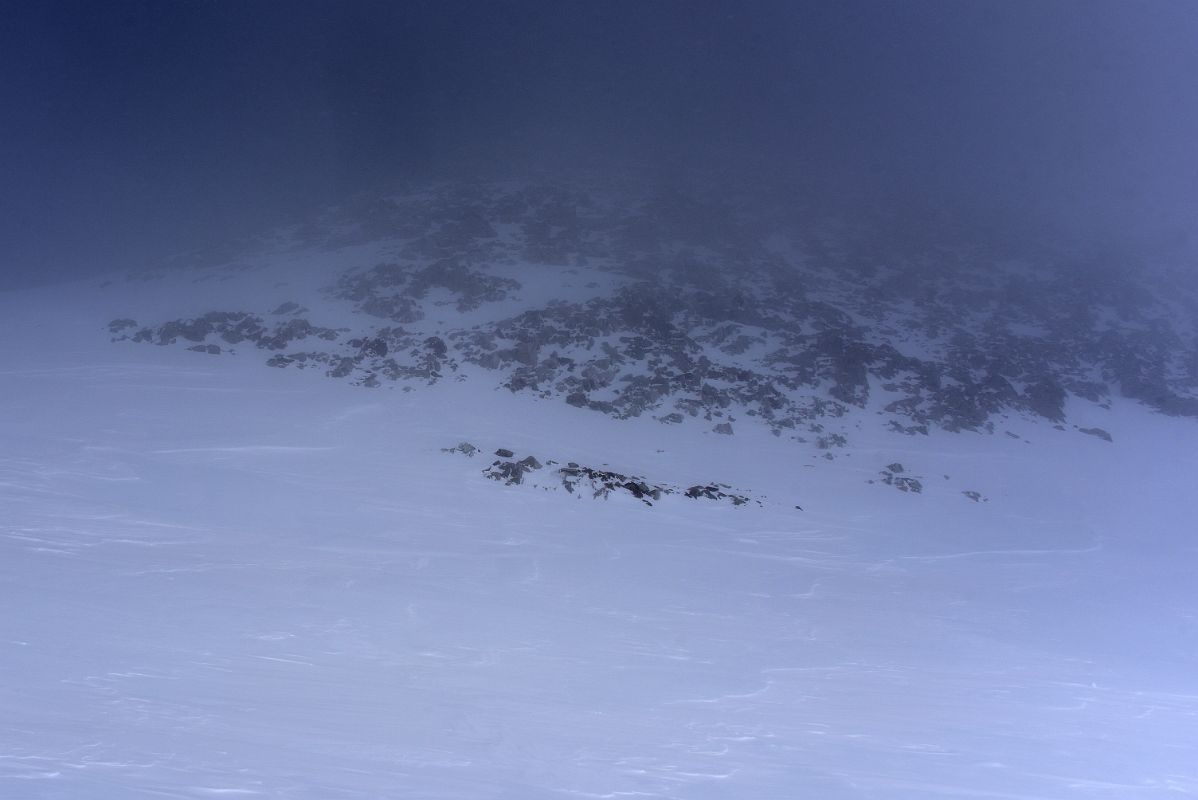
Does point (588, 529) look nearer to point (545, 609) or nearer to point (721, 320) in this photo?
point (545, 609)

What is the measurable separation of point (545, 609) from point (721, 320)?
11.4 m

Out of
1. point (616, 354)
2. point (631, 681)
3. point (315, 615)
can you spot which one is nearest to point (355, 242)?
point (616, 354)

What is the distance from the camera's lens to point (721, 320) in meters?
16.7

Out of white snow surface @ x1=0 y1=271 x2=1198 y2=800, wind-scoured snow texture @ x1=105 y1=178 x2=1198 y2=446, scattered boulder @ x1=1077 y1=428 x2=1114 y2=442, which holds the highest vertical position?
wind-scoured snow texture @ x1=105 y1=178 x2=1198 y2=446

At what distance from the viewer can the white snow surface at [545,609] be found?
383cm

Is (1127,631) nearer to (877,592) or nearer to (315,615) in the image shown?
(877,592)

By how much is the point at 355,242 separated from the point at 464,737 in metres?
17.8

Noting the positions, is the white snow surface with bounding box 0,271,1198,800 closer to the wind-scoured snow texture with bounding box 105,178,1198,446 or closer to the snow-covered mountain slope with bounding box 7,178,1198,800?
the snow-covered mountain slope with bounding box 7,178,1198,800

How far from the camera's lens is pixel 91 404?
11078 millimetres

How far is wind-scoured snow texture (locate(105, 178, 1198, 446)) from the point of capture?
45.7 ft

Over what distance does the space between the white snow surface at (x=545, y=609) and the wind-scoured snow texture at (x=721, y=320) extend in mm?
1347

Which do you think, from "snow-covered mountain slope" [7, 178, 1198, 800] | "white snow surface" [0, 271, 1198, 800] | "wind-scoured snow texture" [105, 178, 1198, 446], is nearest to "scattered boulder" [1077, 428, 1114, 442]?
"snow-covered mountain slope" [7, 178, 1198, 800]

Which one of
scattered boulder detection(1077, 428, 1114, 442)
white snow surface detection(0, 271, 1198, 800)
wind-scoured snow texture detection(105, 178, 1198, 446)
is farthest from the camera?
wind-scoured snow texture detection(105, 178, 1198, 446)

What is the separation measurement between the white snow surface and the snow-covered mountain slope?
0.12ft
